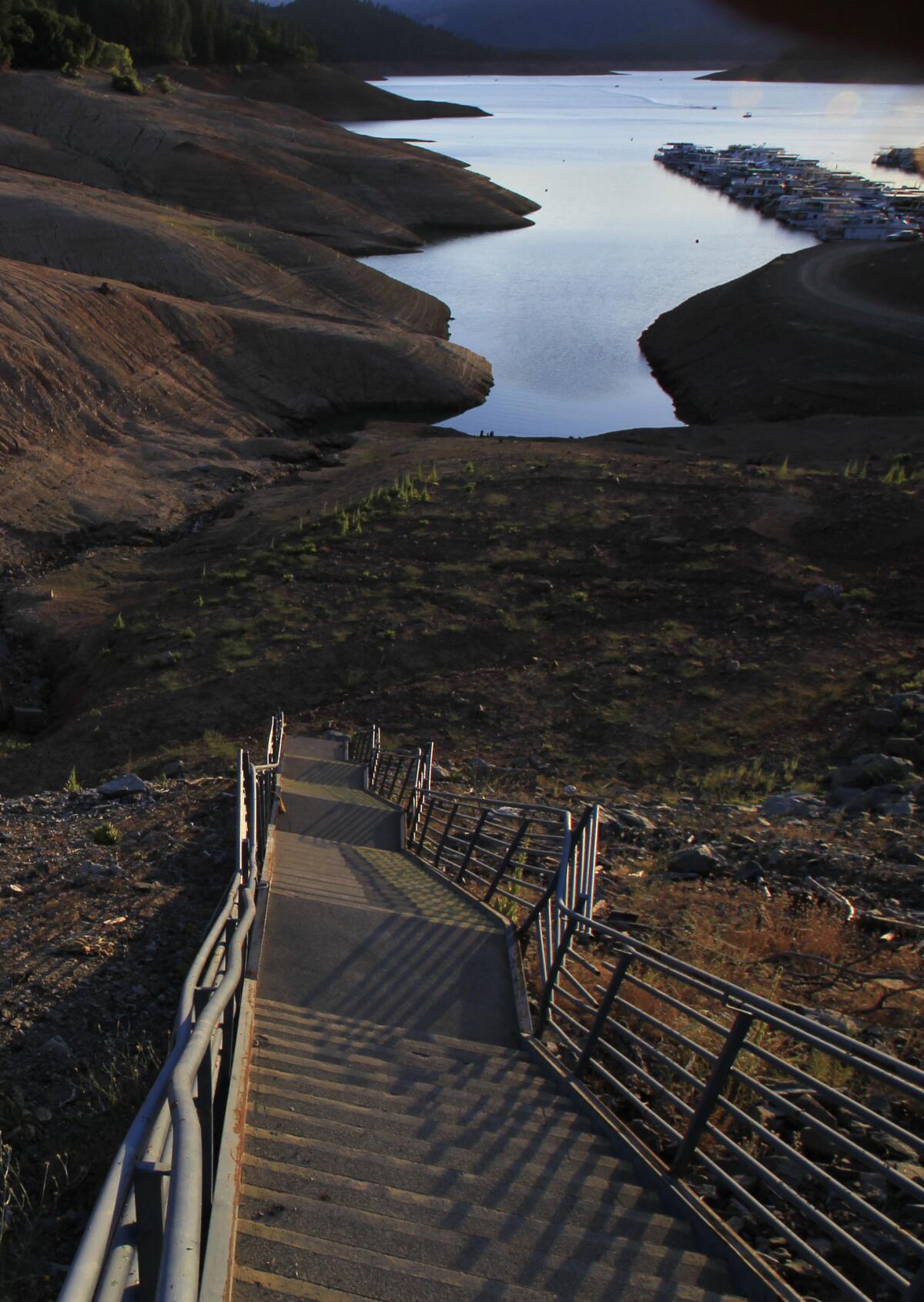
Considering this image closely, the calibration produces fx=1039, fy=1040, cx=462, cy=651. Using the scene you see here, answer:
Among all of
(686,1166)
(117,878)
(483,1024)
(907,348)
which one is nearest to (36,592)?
(117,878)

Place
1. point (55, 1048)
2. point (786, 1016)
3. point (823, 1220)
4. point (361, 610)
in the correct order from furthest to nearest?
1. point (361, 610)
2. point (55, 1048)
3. point (786, 1016)
4. point (823, 1220)

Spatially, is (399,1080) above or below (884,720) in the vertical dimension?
above

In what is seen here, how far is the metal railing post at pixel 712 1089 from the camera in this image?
3750mm

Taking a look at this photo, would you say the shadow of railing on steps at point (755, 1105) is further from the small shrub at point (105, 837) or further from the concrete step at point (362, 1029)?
the small shrub at point (105, 837)

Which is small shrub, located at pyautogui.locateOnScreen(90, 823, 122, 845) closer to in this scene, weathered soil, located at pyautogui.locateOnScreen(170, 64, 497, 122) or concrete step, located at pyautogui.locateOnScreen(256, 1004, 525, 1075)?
concrete step, located at pyautogui.locateOnScreen(256, 1004, 525, 1075)

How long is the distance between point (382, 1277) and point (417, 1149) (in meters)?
0.95

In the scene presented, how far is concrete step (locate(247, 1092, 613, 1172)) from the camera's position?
158 inches

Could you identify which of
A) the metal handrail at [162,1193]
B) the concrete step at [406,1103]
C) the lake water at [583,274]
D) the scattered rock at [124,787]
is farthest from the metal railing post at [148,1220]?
the lake water at [583,274]

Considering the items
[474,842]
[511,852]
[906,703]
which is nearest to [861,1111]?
[511,852]

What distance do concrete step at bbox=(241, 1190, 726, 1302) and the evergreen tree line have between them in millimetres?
87242

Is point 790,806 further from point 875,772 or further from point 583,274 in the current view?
point 583,274

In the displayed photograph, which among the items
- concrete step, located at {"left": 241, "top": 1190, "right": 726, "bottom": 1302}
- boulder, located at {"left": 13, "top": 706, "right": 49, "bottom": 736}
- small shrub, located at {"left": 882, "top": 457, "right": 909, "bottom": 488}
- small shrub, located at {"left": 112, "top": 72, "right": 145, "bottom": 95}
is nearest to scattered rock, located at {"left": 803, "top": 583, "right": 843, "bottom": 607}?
small shrub, located at {"left": 882, "top": 457, "right": 909, "bottom": 488}

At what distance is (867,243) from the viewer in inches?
2758

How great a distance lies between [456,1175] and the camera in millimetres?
3836
